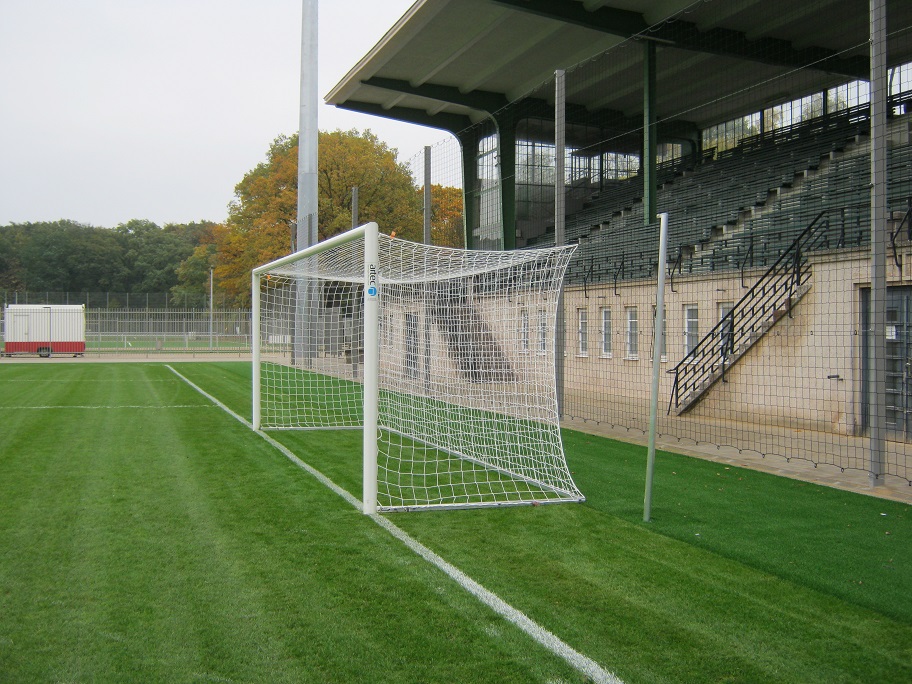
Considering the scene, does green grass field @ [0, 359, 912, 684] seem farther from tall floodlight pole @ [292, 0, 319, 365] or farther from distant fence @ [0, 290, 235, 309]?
distant fence @ [0, 290, 235, 309]

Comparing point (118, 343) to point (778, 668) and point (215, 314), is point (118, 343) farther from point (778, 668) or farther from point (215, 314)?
point (778, 668)

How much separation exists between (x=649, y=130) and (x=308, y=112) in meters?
12.4

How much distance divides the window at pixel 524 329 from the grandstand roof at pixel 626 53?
375 inches

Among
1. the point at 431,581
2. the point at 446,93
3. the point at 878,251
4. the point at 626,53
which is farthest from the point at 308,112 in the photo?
the point at 431,581

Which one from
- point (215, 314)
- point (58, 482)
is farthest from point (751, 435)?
point (215, 314)

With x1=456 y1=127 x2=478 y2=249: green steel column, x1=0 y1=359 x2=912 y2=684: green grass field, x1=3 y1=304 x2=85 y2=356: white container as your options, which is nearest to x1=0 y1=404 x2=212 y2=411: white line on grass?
x1=0 y1=359 x2=912 y2=684: green grass field

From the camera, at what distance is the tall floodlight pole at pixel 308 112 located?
974 inches

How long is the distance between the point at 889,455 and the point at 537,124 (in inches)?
513

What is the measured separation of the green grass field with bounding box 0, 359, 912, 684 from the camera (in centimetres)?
352

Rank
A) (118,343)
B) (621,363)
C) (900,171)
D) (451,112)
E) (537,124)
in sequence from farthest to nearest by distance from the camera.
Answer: (118,343) → (451,112) → (537,124) → (621,363) → (900,171)

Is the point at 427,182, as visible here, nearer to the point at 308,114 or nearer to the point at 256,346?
the point at 256,346

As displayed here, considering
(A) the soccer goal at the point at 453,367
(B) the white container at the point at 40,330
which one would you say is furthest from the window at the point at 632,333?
(B) the white container at the point at 40,330

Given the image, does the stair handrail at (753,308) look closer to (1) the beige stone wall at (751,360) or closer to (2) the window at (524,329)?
(1) the beige stone wall at (751,360)

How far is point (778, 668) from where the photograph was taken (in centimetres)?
349
